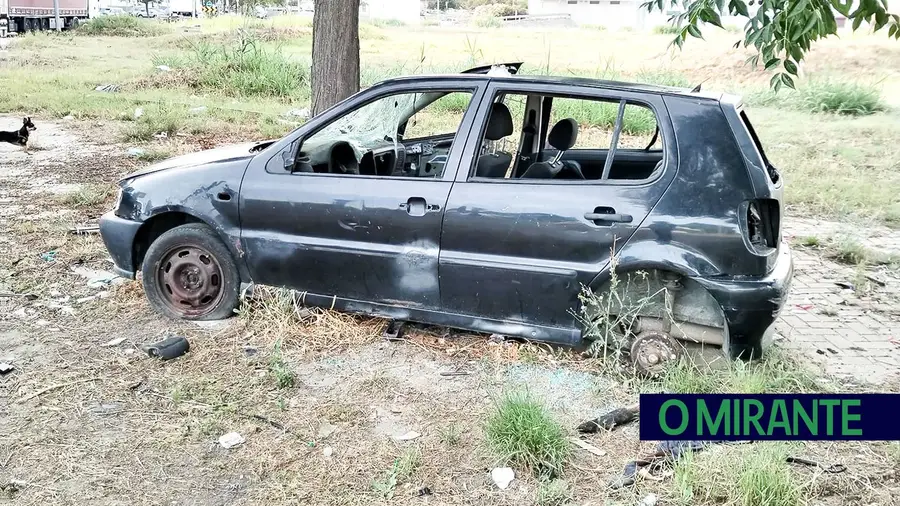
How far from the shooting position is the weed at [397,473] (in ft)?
10.9

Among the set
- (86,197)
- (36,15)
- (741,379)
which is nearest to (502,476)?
(741,379)

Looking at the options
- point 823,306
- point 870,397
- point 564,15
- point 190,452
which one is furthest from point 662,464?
point 564,15

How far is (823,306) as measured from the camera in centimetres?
579

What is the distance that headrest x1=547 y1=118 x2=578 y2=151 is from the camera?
5.04 metres

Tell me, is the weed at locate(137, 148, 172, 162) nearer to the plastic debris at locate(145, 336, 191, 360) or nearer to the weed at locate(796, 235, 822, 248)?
the plastic debris at locate(145, 336, 191, 360)

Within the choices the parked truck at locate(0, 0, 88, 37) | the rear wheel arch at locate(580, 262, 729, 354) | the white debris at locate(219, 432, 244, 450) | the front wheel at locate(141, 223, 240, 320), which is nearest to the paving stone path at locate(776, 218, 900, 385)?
the rear wheel arch at locate(580, 262, 729, 354)

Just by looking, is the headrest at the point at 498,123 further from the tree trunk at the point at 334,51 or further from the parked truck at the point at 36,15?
the parked truck at the point at 36,15

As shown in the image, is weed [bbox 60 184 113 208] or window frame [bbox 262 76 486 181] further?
weed [bbox 60 184 113 208]

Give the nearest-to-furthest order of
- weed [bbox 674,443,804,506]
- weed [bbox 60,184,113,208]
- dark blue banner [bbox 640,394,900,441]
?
1. dark blue banner [bbox 640,394,900,441]
2. weed [bbox 674,443,804,506]
3. weed [bbox 60,184,113,208]

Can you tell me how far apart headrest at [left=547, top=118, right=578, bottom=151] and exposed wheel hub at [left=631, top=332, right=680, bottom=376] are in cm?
139

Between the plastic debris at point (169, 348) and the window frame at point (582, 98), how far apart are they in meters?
1.94

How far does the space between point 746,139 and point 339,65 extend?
5.13m

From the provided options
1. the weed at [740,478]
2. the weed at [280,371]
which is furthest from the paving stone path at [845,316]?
the weed at [280,371]

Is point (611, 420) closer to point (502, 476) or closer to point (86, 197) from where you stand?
point (502, 476)
